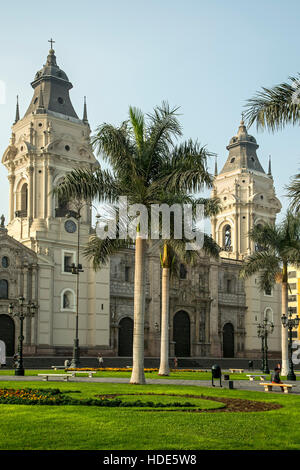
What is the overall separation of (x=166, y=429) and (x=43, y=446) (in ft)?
8.13

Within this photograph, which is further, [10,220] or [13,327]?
[10,220]

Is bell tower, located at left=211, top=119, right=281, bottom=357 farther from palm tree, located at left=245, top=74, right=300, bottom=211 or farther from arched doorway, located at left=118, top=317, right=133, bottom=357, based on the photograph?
palm tree, located at left=245, top=74, right=300, bottom=211

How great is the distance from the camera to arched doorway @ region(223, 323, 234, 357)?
64.6 m

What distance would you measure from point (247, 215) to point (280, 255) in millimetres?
32309

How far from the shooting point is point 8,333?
4822 cm

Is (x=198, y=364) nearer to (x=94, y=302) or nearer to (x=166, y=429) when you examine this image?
(x=94, y=302)

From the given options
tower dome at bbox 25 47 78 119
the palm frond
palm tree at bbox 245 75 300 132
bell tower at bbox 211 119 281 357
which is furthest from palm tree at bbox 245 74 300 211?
bell tower at bbox 211 119 281 357

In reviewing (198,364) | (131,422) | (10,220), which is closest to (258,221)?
(198,364)

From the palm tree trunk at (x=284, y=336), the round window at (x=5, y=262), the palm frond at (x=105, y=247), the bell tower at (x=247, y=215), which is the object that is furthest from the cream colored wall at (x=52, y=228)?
the palm frond at (x=105, y=247)

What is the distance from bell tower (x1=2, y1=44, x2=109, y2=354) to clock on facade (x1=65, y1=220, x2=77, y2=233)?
0.08m

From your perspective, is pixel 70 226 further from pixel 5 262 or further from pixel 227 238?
pixel 227 238

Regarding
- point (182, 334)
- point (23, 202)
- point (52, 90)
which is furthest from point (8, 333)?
point (52, 90)
